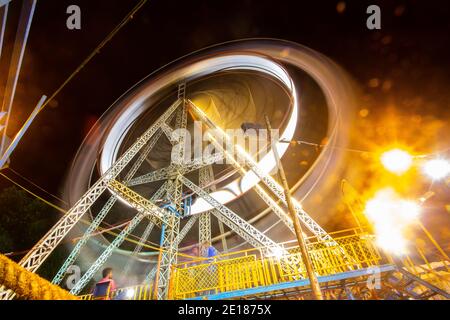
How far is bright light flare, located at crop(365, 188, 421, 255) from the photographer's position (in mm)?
8638

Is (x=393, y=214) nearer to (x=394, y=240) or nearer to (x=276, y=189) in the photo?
(x=394, y=240)

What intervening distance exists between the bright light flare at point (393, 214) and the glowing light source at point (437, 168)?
139cm

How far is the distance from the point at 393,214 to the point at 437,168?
2456mm

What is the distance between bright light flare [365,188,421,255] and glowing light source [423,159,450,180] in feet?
4.56

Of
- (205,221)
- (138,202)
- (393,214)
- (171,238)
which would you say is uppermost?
(205,221)

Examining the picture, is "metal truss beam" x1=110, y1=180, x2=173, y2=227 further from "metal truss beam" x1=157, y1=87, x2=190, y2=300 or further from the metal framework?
the metal framework

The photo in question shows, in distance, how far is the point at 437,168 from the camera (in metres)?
8.76

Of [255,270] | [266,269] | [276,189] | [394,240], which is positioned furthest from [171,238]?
[394,240]

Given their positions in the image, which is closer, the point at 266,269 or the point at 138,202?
the point at 266,269

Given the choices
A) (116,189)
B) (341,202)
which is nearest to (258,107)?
(341,202)
